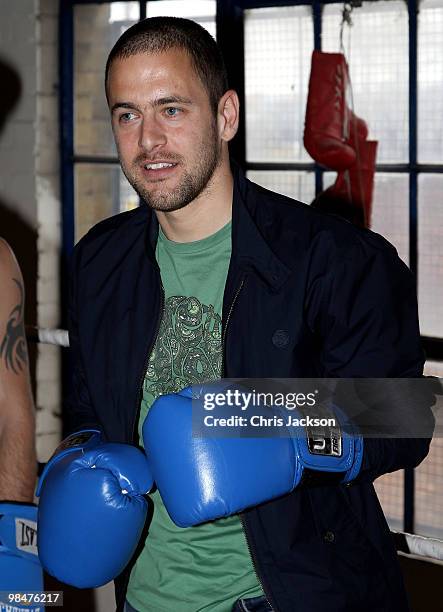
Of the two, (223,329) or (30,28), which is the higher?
(30,28)

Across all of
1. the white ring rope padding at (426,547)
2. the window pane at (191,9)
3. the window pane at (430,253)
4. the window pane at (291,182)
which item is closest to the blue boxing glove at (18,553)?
the white ring rope padding at (426,547)

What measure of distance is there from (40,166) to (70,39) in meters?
0.45

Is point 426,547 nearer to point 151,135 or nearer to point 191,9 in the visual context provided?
point 151,135

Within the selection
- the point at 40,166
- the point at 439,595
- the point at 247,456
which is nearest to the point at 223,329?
the point at 247,456

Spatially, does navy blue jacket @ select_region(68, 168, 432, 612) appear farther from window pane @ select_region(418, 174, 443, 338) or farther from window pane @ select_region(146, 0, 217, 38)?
window pane @ select_region(146, 0, 217, 38)

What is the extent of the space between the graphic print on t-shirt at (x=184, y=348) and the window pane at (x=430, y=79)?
1.47 metres

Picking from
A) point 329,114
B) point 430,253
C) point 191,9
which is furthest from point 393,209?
point 191,9

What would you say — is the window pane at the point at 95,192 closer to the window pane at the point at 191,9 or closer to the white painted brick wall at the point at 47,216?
the white painted brick wall at the point at 47,216

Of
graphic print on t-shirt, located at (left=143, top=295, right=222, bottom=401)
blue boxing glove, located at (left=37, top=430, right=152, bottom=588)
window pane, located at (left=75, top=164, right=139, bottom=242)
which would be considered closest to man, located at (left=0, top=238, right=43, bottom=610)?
blue boxing glove, located at (left=37, top=430, right=152, bottom=588)

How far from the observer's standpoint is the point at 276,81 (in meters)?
2.84

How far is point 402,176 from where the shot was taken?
103 inches

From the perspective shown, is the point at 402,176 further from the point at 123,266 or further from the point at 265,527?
the point at 265,527

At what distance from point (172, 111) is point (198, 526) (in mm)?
537

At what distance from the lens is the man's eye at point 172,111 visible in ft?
4.08
